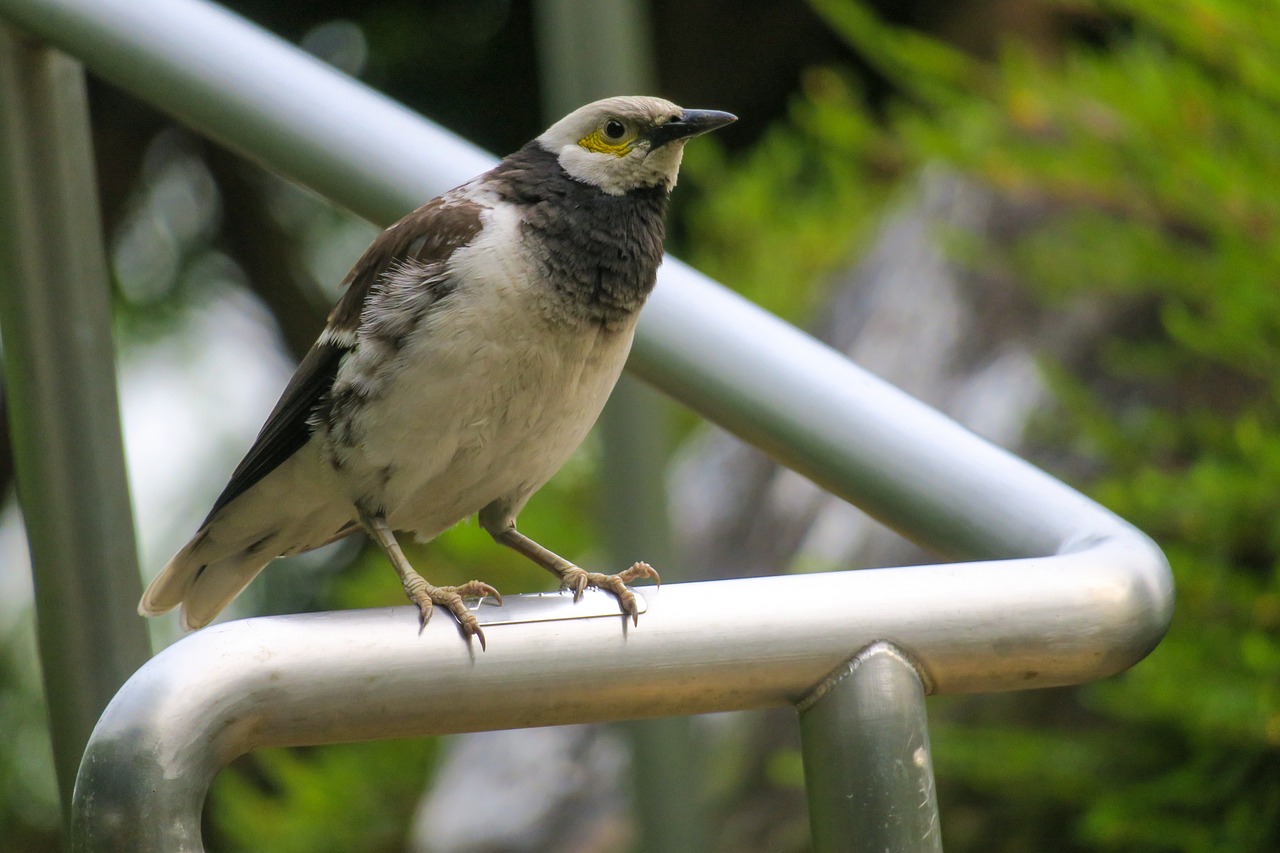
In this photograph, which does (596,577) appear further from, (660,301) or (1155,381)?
(1155,381)

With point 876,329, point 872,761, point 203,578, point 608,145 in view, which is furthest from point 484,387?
point 876,329

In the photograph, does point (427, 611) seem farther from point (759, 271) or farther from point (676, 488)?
point (759, 271)

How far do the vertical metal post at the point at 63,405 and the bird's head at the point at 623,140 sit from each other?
0.51m

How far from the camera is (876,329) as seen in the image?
3320 millimetres

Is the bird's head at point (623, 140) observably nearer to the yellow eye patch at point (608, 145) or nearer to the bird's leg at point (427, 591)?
the yellow eye patch at point (608, 145)

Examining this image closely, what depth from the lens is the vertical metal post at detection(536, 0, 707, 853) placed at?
63.1 inches

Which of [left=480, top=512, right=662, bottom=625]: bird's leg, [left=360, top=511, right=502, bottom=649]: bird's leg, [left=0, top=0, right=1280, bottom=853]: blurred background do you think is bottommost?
[left=0, top=0, right=1280, bottom=853]: blurred background

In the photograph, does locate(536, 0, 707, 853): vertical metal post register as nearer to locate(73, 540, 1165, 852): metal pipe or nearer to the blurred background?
the blurred background

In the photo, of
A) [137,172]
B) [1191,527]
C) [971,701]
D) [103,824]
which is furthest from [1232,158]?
[137,172]

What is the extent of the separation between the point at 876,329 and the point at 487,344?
2162mm

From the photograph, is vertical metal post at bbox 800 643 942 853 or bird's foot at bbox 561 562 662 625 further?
bird's foot at bbox 561 562 662 625

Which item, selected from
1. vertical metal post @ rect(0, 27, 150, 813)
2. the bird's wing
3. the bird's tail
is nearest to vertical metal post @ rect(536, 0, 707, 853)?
the bird's wing

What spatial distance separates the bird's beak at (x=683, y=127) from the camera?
1.39m

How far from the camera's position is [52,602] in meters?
1.01
